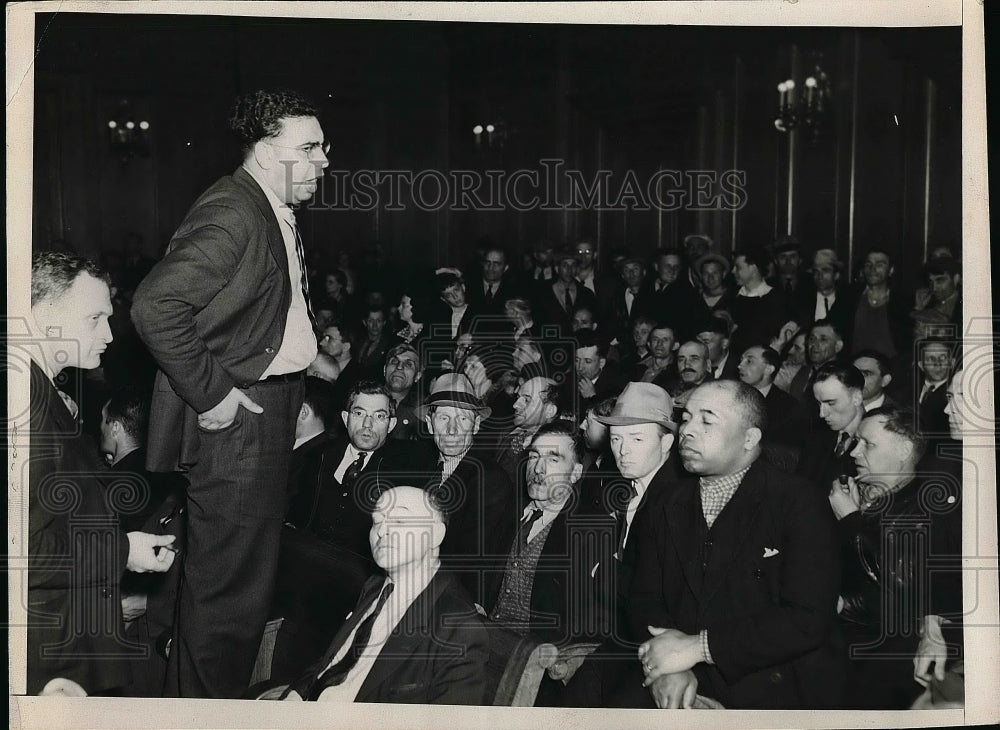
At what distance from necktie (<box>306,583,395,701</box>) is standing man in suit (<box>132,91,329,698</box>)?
0.95 feet

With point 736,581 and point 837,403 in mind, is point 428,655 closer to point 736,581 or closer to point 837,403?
point 736,581

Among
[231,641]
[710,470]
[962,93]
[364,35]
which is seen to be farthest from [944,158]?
[231,641]

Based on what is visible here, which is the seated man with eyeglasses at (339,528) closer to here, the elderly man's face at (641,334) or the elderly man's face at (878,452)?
the elderly man's face at (641,334)

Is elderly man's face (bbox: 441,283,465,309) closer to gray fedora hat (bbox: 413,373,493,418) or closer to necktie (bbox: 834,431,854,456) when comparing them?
gray fedora hat (bbox: 413,373,493,418)

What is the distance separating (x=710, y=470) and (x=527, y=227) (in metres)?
1.26

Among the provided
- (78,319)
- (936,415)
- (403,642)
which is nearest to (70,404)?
(78,319)

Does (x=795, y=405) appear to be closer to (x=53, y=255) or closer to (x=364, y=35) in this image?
(x=364, y=35)

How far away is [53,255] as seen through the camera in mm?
4020

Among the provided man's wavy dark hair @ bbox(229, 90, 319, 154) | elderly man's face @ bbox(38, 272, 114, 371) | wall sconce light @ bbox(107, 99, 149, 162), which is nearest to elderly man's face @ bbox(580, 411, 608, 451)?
man's wavy dark hair @ bbox(229, 90, 319, 154)

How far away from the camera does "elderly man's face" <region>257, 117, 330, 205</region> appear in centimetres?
396

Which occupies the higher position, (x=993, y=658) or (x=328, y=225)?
(x=328, y=225)

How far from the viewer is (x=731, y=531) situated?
389 centimetres

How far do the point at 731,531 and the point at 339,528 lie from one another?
1579mm

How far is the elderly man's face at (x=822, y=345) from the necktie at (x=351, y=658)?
2.01 m
